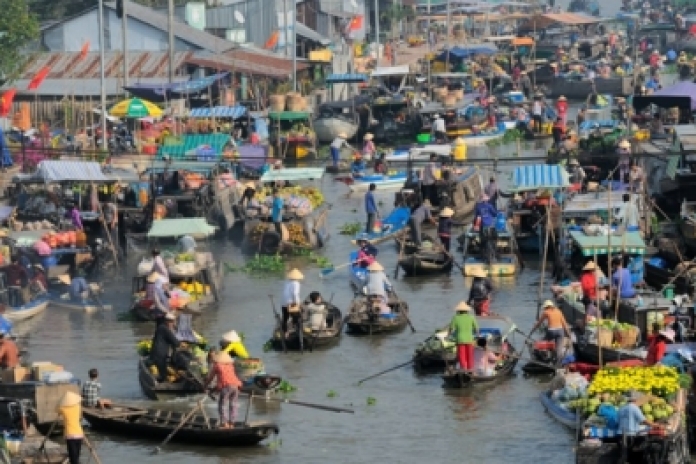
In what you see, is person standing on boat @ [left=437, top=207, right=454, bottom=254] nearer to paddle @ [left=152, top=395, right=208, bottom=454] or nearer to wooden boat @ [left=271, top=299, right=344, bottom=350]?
wooden boat @ [left=271, top=299, right=344, bottom=350]

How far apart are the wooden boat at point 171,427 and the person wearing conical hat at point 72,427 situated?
1.69 m

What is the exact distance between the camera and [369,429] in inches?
926

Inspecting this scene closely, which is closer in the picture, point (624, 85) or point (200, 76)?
point (200, 76)

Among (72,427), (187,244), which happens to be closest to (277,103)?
(187,244)

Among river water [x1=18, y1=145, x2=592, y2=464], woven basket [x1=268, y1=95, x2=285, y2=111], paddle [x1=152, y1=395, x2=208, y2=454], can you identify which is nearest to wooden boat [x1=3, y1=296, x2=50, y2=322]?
river water [x1=18, y1=145, x2=592, y2=464]

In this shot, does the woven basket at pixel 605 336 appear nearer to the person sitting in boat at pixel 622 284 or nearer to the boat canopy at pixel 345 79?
the person sitting in boat at pixel 622 284

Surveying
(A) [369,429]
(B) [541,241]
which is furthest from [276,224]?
(A) [369,429]

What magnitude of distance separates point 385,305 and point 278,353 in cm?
208

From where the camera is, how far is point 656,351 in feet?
72.9

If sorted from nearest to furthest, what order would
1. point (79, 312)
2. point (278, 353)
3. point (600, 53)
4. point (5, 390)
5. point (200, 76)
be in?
point (5, 390), point (278, 353), point (79, 312), point (200, 76), point (600, 53)

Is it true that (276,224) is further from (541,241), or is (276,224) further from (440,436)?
(440,436)

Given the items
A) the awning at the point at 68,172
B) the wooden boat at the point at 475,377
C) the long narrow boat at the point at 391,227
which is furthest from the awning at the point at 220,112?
the wooden boat at the point at 475,377

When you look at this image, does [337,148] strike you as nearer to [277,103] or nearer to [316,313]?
[277,103]

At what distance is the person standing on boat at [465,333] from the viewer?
79.4 ft
